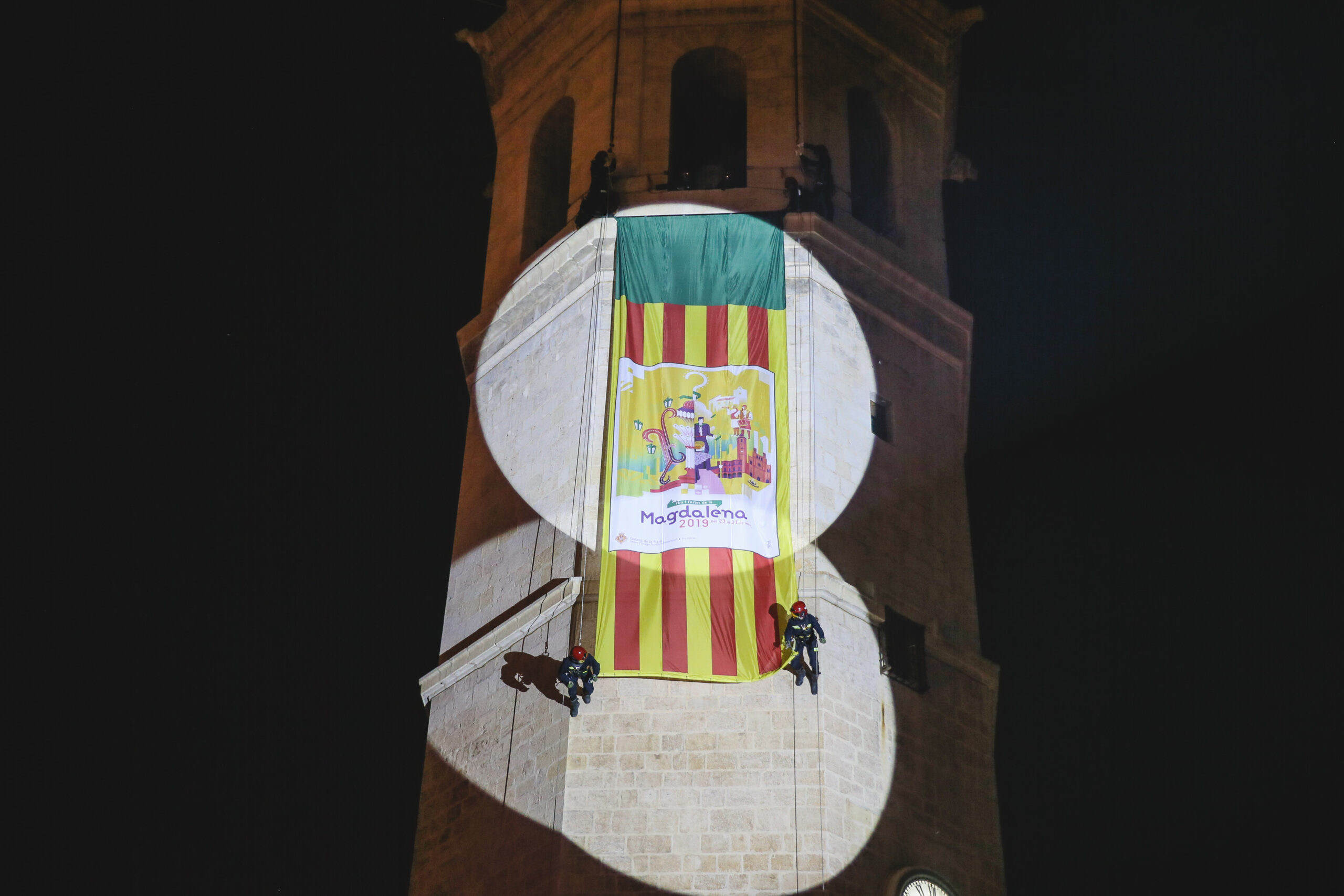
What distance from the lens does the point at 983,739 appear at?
2422cm

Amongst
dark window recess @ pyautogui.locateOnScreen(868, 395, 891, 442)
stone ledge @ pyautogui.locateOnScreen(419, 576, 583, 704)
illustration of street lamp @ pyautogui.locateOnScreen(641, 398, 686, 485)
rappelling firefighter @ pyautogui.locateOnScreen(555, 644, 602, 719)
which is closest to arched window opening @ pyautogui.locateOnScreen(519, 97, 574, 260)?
illustration of street lamp @ pyautogui.locateOnScreen(641, 398, 686, 485)

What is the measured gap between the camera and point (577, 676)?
2183 centimetres

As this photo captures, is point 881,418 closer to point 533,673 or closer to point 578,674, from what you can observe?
point 533,673

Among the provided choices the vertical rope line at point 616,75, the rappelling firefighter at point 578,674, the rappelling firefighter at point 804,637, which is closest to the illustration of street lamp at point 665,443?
the rappelling firefighter at point 804,637

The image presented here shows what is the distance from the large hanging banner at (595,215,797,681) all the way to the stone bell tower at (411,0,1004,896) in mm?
373

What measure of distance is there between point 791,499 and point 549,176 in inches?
354

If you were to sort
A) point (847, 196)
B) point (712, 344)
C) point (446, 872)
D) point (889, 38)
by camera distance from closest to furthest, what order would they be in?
1. point (446, 872)
2. point (712, 344)
3. point (847, 196)
4. point (889, 38)

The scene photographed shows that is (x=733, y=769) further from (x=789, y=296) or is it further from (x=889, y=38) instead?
(x=889, y=38)

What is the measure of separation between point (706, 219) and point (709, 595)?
596cm

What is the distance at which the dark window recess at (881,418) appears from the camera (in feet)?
84.7

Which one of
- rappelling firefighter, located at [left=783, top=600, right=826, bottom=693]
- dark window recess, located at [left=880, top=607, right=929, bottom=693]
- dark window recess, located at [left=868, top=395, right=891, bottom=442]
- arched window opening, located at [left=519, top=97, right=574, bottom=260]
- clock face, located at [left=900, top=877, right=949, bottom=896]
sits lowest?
clock face, located at [left=900, top=877, right=949, bottom=896]

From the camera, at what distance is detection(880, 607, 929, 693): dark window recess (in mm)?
23438

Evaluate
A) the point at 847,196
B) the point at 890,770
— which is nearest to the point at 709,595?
the point at 890,770

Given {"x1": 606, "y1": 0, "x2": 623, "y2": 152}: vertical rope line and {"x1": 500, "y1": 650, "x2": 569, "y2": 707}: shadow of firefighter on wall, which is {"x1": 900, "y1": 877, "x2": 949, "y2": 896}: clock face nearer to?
{"x1": 500, "y1": 650, "x2": 569, "y2": 707}: shadow of firefighter on wall
